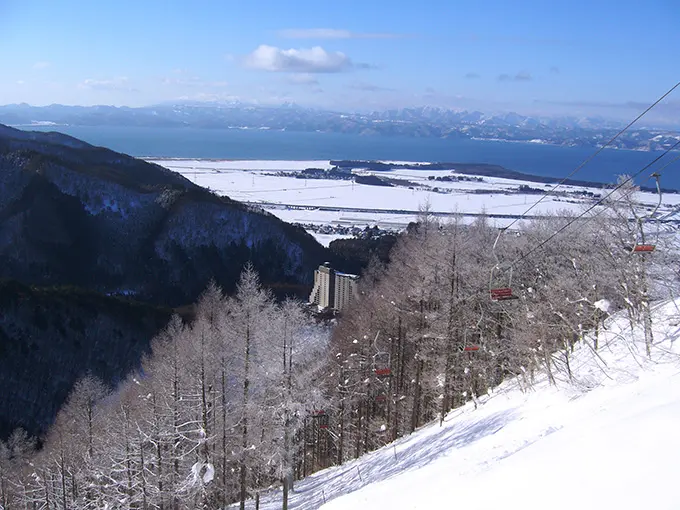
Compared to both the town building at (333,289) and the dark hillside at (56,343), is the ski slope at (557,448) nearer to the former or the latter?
the dark hillside at (56,343)

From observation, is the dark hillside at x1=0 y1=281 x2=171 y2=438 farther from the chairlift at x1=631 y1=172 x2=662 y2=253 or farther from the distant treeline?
the distant treeline

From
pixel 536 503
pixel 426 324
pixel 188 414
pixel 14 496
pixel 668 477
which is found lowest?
pixel 14 496

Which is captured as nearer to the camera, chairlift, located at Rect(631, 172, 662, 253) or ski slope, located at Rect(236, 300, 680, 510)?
ski slope, located at Rect(236, 300, 680, 510)

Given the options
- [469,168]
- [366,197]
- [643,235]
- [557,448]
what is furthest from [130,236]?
[469,168]

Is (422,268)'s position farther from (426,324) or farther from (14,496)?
(14,496)

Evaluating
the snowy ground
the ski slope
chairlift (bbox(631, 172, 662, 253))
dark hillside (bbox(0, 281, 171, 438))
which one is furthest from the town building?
the snowy ground

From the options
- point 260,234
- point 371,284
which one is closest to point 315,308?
point 371,284
